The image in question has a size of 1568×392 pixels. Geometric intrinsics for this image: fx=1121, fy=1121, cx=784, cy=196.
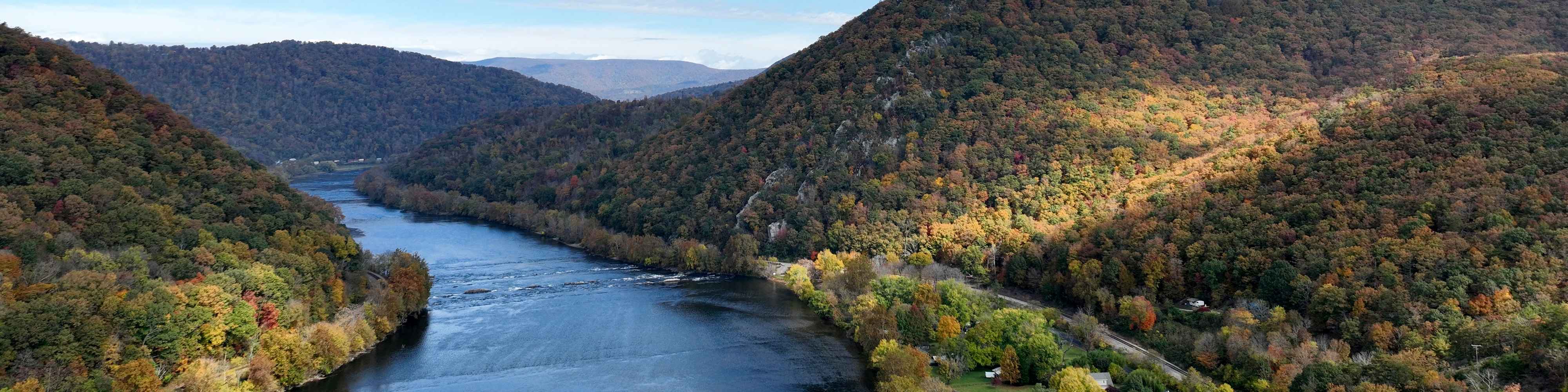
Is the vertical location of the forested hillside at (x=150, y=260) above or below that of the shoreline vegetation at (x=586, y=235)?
above

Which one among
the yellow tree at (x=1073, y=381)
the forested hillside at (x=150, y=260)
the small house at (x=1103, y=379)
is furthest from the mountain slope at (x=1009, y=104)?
the forested hillside at (x=150, y=260)

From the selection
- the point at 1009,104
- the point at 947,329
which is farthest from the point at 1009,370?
the point at 1009,104

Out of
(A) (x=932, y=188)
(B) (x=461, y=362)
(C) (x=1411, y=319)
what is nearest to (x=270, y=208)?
(B) (x=461, y=362)

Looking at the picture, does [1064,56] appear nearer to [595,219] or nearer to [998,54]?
[998,54]

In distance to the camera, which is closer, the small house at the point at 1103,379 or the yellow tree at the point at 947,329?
the small house at the point at 1103,379

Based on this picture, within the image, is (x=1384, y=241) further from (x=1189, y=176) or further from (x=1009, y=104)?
(x=1009, y=104)

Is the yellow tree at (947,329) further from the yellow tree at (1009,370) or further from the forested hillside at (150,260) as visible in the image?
the forested hillside at (150,260)
